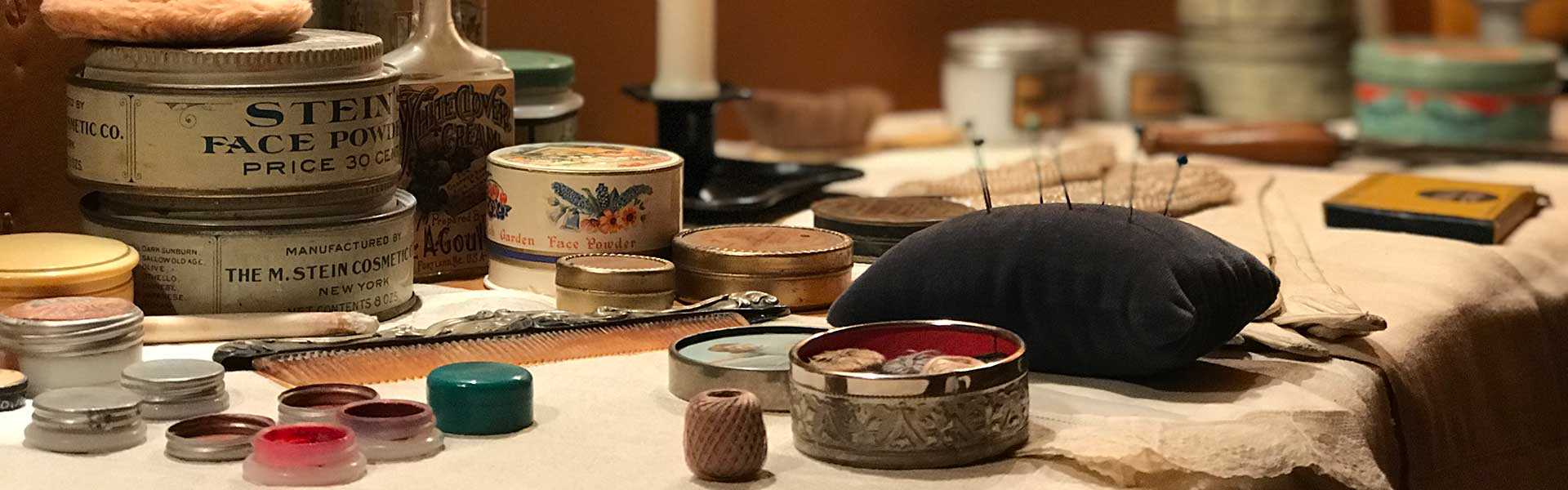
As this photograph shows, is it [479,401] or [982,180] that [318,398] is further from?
[982,180]

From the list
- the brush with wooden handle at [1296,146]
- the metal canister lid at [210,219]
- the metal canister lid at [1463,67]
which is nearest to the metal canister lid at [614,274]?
the metal canister lid at [210,219]

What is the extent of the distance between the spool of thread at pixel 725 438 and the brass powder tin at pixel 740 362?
11 cm

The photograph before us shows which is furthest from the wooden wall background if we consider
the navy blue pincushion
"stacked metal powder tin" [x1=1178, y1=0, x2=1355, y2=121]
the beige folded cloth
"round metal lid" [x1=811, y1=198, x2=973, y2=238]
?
the beige folded cloth

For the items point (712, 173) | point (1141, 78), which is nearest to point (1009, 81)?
point (1141, 78)

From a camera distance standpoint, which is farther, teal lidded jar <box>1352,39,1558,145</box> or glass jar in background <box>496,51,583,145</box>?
teal lidded jar <box>1352,39,1558,145</box>

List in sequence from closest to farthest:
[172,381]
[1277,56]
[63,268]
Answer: [172,381] < [63,268] < [1277,56]

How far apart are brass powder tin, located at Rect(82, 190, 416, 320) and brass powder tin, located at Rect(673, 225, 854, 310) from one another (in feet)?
0.71

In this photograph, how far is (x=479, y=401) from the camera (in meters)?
0.99

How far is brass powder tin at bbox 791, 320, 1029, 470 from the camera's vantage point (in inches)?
36.5

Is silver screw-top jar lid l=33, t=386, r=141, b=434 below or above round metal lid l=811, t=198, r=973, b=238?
below

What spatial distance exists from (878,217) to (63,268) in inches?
24.0

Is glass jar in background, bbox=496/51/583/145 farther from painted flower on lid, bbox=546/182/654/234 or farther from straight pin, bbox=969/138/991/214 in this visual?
straight pin, bbox=969/138/991/214

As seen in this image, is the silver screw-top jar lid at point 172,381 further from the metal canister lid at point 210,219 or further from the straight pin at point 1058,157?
the straight pin at point 1058,157

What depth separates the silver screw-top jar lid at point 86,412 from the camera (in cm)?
95
